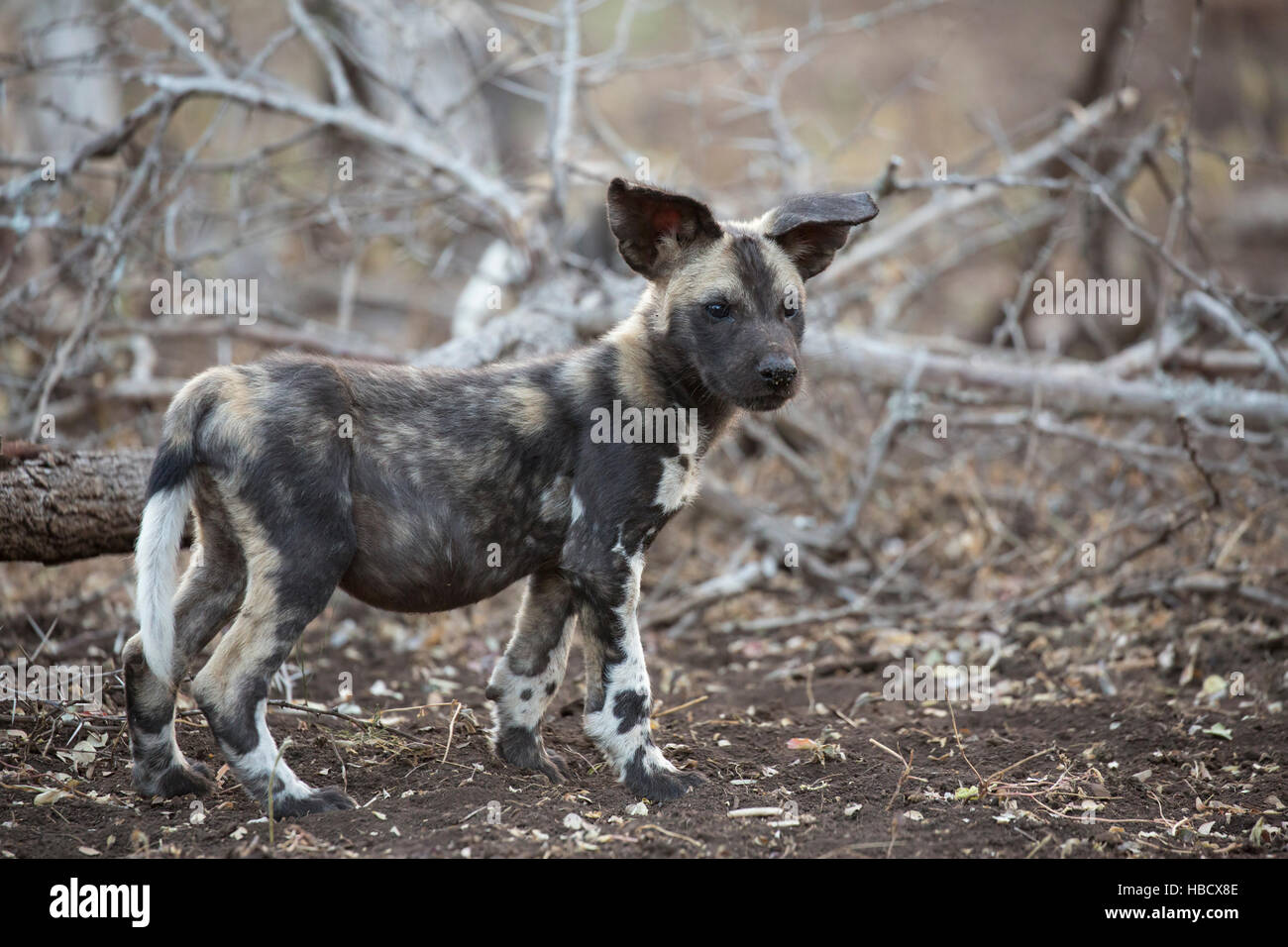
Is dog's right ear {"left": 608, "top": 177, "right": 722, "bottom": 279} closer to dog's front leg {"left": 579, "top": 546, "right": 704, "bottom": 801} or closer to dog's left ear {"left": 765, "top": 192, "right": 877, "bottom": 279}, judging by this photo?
dog's left ear {"left": 765, "top": 192, "right": 877, "bottom": 279}

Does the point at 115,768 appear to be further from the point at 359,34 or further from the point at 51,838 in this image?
the point at 359,34

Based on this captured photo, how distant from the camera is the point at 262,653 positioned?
3867 millimetres

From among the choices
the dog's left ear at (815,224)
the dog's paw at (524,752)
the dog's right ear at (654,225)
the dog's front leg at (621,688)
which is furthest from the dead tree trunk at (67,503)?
the dog's left ear at (815,224)

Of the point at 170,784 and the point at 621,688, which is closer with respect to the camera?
the point at 170,784

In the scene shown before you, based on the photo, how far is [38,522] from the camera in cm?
475

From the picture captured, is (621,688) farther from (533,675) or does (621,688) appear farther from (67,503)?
(67,503)

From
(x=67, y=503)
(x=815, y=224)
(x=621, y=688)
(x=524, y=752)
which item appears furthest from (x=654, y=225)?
(x=67, y=503)

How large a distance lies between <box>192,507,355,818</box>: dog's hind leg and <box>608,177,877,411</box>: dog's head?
1560 mm

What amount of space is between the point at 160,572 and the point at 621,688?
1648 mm

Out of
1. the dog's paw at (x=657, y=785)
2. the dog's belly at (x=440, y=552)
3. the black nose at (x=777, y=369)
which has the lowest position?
the dog's paw at (x=657, y=785)

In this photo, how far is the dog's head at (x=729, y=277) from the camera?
4.45 metres

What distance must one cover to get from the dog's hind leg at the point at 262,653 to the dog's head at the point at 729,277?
1.56 meters

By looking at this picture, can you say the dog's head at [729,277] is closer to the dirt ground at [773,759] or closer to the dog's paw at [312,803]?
the dirt ground at [773,759]

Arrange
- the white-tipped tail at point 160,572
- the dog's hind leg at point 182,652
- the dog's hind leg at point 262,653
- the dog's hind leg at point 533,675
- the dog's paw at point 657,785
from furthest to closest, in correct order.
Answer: the dog's hind leg at point 533,675 < the dog's paw at point 657,785 < the dog's hind leg at point 182,652 < the dog's hind leg at point 262,653 < the white-tipped tail at point 160,572
